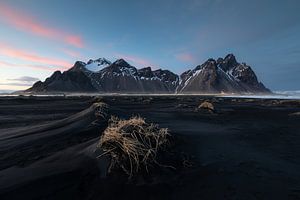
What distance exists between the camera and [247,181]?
23.1ft

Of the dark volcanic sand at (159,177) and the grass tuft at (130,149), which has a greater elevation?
the grass tuft at (130,149)

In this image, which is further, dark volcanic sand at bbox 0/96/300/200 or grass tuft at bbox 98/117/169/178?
grass tuft at bbox 98/117/169/178

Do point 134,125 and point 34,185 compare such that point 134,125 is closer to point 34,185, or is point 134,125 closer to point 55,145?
point 34,185

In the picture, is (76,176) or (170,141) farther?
(170,141)

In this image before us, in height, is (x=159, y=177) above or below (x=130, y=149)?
below

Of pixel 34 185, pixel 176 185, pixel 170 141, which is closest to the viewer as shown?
pixel 34 185

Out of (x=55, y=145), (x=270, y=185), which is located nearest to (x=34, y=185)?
(x=55, y=145)

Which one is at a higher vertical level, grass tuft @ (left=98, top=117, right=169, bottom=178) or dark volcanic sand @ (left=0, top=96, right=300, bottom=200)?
grass tuft @ (left=98, top=117, right=169, bottom=178)

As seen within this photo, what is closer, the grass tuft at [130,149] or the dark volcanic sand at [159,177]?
the dark volcanic sand at [159,177]

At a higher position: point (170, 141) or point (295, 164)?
point (170, 141)

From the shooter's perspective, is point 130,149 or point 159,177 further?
point 130,149

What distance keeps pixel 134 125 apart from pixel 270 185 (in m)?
4.62

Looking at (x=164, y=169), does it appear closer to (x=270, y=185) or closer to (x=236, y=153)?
(x=270, y=185)

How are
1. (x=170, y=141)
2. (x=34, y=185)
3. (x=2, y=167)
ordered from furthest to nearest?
1. (x=170, y=141)
2. (x=2, y=167)
3. (x=34, y=185)
